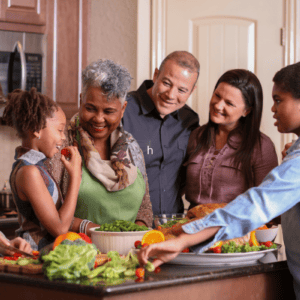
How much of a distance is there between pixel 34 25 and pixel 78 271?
234 centimetres

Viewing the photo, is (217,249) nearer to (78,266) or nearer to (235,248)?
(235,248)

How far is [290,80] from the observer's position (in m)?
1.38

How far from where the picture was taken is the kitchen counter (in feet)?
3.31

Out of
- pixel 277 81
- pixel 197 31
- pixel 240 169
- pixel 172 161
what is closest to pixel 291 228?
pixel 277 81

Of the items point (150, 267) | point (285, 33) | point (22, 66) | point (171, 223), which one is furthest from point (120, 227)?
point (285, 33)

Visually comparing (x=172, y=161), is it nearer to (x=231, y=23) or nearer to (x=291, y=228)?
(x=291, y=228)

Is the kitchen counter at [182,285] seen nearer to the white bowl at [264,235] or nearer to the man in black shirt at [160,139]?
the white bowl at [264,235]

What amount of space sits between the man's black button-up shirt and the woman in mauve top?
0.40 feet

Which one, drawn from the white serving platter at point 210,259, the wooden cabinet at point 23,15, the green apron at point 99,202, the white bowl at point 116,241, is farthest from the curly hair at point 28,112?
the wooden cabinet at point 23,15

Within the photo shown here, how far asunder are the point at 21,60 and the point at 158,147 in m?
1.23

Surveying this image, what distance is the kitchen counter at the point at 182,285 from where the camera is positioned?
1.01 m

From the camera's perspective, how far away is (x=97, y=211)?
193cm

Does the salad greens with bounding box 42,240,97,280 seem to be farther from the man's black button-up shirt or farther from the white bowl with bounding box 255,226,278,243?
the man's black button-up shirt

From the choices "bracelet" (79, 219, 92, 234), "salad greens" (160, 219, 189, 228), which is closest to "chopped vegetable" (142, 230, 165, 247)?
"salad greens" (160, 219, 189, 228)
